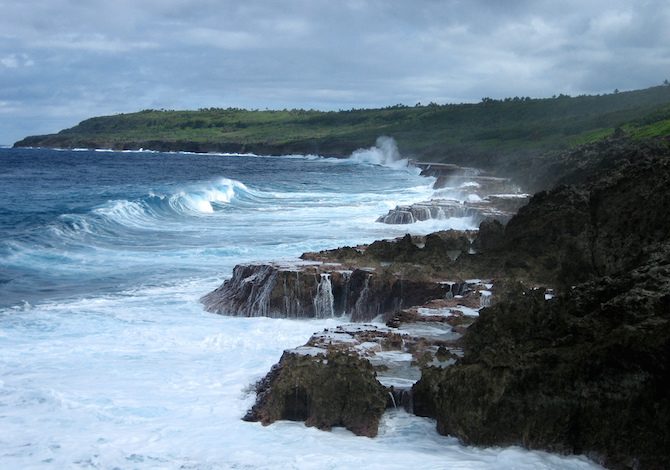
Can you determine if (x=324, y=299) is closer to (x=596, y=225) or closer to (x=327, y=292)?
(x=327, y=292)

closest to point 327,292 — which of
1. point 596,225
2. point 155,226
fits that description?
point 596,225

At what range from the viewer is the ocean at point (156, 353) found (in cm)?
938

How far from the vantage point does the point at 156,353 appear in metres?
14.0

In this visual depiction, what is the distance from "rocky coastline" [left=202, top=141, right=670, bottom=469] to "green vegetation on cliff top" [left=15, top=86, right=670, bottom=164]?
78.9 ft

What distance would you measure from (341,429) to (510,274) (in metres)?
7.00

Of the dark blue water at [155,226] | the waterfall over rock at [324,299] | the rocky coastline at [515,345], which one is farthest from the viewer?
the dark blue water at [155,226]

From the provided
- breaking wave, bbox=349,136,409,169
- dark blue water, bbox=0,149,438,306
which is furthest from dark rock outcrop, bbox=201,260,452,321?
breaking wave, bbox=349,136,409,169

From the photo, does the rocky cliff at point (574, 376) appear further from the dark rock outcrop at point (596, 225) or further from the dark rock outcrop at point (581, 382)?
the dark rock outcrop at point (596, 225)

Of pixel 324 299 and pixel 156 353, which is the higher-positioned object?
pixel 324 299

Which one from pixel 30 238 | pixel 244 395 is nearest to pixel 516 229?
pixel 244 395

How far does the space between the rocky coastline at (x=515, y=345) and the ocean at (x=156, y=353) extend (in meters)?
0.28

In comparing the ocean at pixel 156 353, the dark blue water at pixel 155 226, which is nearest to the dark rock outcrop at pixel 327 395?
the ocean at pixel 156 353

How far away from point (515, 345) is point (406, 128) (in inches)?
4660

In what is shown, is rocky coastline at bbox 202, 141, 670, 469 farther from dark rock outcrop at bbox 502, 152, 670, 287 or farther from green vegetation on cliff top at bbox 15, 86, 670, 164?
green vegetation on cliff top at bbox 15, 86, 670, 164
